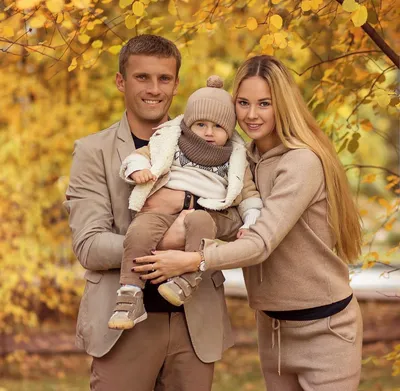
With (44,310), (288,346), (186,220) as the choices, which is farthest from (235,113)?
(44,310)

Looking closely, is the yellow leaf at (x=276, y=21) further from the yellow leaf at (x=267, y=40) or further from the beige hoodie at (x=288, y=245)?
the beige hoodie at (x=288, y=245)

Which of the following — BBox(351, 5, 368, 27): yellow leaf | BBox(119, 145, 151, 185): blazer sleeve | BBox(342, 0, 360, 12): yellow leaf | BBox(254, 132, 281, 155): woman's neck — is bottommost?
BBox(254, 132, 281, 155): woman's neck

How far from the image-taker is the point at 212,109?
114 inches

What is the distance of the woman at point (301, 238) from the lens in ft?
9.32

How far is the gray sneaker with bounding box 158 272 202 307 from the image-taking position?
8.86 feet

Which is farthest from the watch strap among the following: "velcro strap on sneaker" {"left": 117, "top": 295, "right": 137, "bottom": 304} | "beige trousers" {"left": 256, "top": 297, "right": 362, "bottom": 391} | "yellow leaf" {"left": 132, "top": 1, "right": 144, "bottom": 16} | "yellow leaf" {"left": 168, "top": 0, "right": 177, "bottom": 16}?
"yellow leaf" {"left": 168, "top": 0, "right": 177, "bottom": 16}

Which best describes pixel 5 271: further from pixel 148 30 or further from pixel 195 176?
pixel 195 176

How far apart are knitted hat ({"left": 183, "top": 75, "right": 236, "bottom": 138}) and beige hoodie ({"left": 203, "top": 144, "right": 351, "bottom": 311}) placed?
0.62ft

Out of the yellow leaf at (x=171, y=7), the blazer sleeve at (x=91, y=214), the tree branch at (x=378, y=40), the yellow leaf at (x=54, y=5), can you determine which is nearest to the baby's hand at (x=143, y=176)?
the blazer sleeve at (x=91, y=214)

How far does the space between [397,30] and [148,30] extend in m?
1.61

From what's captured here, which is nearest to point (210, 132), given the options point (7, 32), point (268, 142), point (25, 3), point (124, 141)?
point (268, 142)

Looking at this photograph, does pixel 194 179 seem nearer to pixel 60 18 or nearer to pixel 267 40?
pixel 267 40

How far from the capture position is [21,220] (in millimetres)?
7285

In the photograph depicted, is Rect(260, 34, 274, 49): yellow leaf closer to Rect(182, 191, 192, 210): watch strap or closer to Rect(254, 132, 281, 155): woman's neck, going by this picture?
Rect(254, 132, 281, 155): woman's neck
